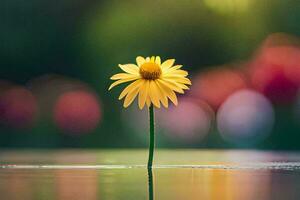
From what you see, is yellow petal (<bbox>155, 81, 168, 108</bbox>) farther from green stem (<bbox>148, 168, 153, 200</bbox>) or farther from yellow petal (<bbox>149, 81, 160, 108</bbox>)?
green stem (<bbox>148, 168, 153, 200</bbox>)

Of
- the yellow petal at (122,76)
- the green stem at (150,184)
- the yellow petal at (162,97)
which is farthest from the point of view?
the yellow petal at (122,76)

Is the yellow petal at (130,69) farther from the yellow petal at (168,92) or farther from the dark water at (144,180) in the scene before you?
the dark water at (144,180)

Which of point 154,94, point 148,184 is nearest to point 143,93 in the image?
point 154,94

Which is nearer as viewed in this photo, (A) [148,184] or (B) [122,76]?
(A) [148,184]

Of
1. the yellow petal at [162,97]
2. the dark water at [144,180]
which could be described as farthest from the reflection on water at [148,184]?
the yellow petal at [162,97]

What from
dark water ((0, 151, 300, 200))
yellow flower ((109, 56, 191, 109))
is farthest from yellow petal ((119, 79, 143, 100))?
dark water ((0, 151, 300, 200))

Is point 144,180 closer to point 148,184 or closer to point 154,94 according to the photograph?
point 148,184
